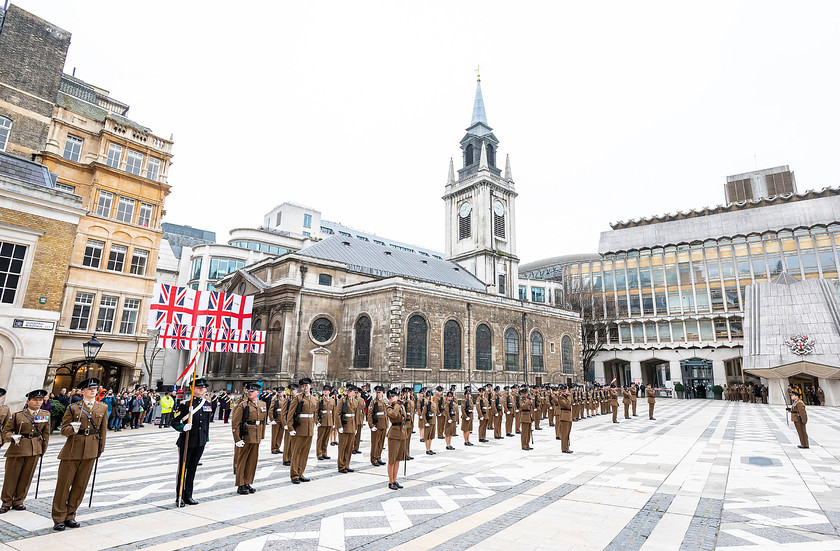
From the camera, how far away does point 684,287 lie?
52.8 metres

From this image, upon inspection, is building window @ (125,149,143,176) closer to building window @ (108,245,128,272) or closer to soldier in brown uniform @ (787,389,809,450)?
building window @ (108,245,128,272)

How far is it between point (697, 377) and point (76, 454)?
228ft

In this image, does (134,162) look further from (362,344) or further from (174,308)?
(362,344)

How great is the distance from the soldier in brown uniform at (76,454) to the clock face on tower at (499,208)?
158ft

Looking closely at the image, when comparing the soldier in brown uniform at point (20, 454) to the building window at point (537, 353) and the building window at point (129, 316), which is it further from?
the building window at point (537, 353)

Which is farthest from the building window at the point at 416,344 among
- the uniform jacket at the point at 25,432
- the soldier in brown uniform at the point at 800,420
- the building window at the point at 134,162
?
the uniform jacket at the point at 25,432

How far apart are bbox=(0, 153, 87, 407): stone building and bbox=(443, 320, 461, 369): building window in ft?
73.4

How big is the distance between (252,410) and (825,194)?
221 feet

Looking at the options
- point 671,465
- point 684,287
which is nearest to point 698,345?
point 684,287

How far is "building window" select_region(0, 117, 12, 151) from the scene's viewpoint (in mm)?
22250

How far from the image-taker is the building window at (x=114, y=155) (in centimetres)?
2448

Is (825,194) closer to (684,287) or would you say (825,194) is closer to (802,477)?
(684,287)

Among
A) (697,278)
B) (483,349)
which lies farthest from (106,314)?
(697,278)

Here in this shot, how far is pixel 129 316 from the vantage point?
23812 millimetres
